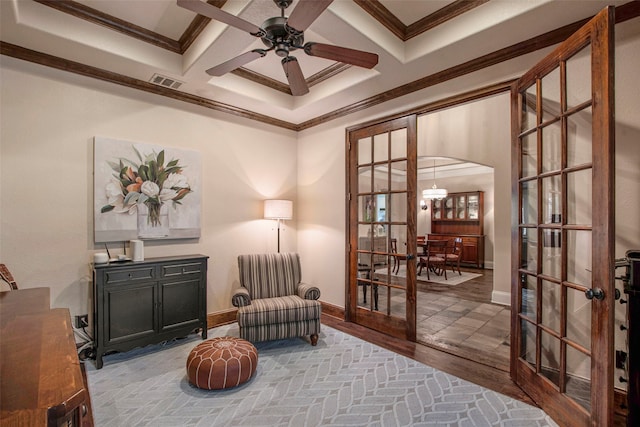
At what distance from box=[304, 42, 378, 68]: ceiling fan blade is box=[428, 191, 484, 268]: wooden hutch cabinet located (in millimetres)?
7407

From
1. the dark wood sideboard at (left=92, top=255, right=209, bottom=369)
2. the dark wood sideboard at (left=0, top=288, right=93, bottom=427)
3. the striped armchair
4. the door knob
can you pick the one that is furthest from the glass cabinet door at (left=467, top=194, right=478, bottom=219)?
the dark wood sideboard at (left=0, top=288, right=93, bottom=427)

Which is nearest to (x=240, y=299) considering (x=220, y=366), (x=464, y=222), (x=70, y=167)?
(x=220, y=366)

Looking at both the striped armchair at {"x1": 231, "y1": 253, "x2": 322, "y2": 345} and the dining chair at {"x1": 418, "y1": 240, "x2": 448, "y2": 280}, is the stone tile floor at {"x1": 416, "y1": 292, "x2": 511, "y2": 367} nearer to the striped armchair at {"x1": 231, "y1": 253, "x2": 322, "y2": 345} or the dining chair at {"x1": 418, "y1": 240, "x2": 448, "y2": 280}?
the striped armchair at {"x1": 231, "y1": 253, "x2": 322, "y2": 345}

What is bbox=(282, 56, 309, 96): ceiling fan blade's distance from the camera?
2.19 m

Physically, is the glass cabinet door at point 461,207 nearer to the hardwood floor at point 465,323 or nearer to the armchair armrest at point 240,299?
the hardwood floor at point 465,323

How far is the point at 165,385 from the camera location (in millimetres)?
2455

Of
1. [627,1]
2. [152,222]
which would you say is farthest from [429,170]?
[152,222]

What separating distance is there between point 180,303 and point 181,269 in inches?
14.3

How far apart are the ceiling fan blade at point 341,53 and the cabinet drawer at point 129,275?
2553 millimetres

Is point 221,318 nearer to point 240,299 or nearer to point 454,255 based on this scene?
point 240,299

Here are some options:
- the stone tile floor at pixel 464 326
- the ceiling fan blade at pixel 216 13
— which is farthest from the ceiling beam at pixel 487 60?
the stone tile floor at pixel 464 326

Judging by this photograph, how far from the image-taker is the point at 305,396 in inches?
91.4

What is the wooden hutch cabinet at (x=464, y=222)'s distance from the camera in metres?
8.39

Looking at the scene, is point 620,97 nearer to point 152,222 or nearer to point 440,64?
point 440,64
